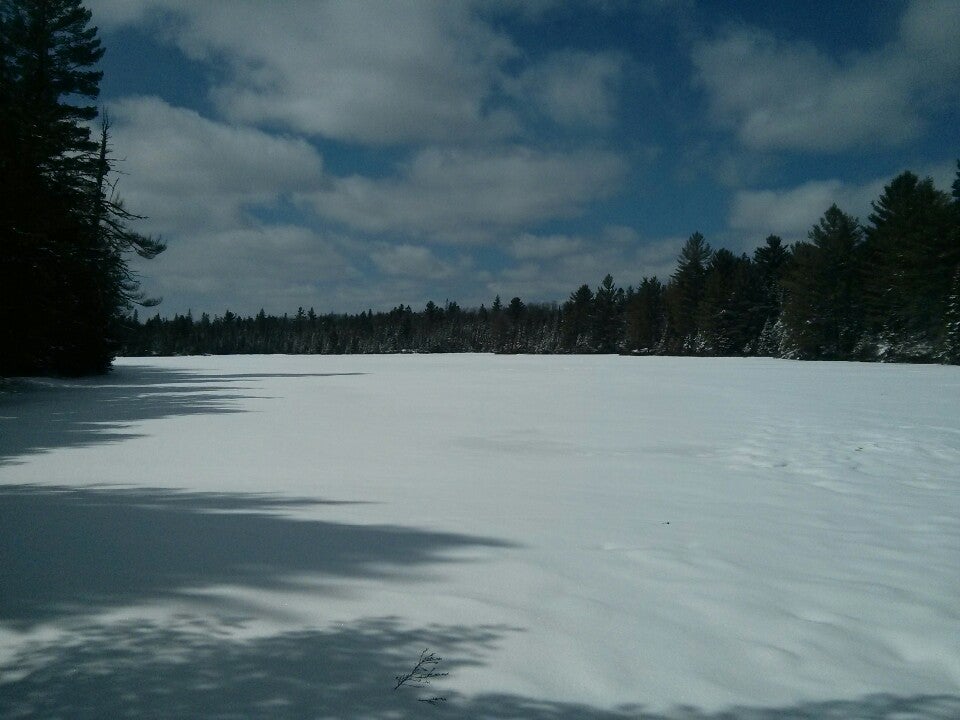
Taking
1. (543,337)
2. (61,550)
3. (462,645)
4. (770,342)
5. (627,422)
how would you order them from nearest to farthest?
(462,645) < (61,550) < (627,422) < (770,342) < (543,337)

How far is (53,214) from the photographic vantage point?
583 inches

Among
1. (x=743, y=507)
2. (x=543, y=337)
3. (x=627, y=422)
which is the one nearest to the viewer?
(x=743, y=507)

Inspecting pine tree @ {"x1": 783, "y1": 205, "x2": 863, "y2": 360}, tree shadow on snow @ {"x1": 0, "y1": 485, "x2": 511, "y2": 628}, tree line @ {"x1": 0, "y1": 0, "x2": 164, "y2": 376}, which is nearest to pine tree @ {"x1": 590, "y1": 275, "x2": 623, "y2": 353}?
pine tree @ {"x1": 783, "y1": 205, "x2": 863, "y2": 360}

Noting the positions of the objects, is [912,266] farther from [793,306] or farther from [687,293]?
[687,293]

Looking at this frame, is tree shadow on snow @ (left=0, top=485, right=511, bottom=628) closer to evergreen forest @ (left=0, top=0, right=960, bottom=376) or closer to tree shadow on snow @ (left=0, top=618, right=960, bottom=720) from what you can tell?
tree shadow on snow @ (left=0, top=618, right=960, bottom=720)

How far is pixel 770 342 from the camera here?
56.2 m

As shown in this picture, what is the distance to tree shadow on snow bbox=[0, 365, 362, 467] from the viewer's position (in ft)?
29.9

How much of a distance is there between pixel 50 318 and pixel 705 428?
16243 mm

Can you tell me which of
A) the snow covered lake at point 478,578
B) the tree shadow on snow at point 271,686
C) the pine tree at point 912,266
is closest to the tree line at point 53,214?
the snow covered lake at point 478,578

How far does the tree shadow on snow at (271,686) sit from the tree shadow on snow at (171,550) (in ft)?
1.89

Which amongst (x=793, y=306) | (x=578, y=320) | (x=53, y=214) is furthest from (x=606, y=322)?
(x=53, y=214)

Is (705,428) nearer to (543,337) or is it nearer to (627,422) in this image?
(627,422)

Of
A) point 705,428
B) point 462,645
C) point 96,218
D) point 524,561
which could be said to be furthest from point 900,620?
point 96,218

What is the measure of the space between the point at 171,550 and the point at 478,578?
89.1 inches
